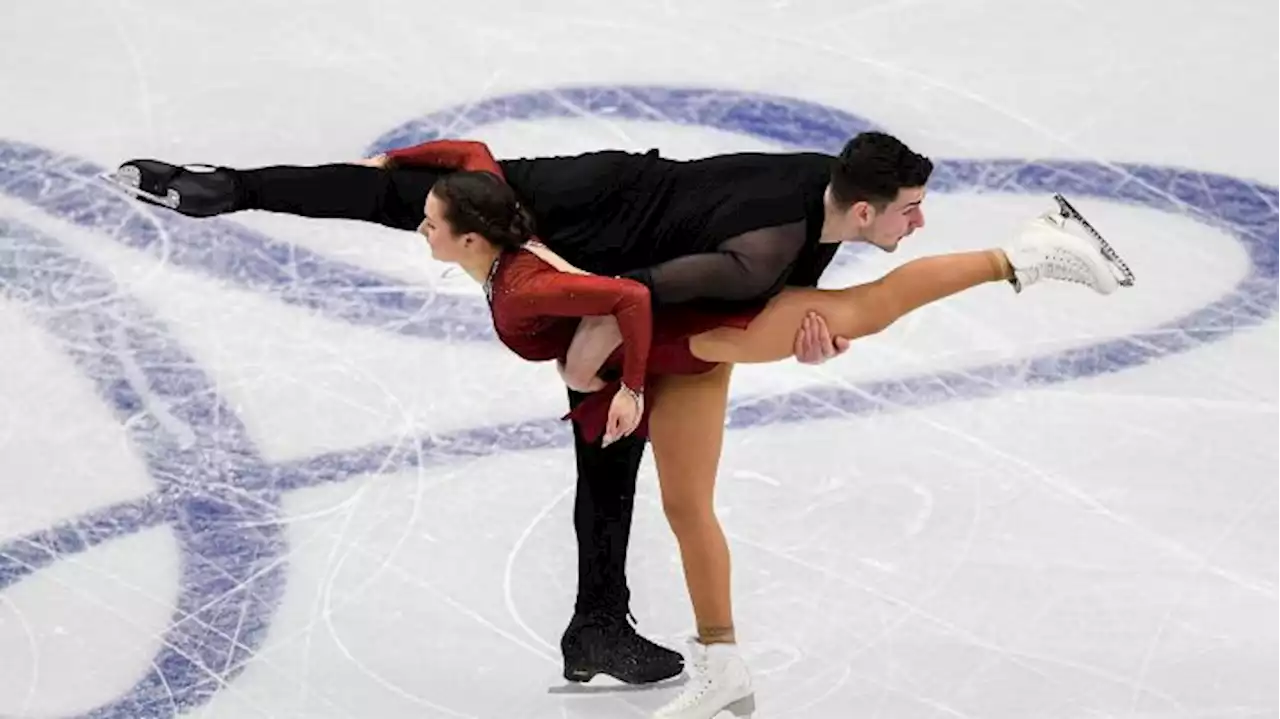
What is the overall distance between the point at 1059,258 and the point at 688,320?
28.6 inches

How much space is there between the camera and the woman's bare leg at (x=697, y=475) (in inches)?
180

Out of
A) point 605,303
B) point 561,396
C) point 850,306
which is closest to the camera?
point 605,303

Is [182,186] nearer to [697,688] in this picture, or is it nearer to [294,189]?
[294,189]

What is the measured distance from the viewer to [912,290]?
173 inches

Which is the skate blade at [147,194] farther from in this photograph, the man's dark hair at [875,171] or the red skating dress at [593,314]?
the man's dark hair at [875,171]

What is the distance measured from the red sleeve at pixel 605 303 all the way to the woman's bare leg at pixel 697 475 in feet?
1.07

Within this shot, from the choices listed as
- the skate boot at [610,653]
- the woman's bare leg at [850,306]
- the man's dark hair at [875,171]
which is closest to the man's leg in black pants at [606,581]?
the skate boot at [610,653]

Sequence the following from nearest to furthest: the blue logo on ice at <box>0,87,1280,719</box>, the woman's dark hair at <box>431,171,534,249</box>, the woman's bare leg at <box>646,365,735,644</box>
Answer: the woman's dark hair at <box>431,171,534,249</box> < the woman's bare leg at <box>646,365,735,644</box> < the blue logo on ice at <box>0,87,1280,719</box>

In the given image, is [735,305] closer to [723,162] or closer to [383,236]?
[723,162]

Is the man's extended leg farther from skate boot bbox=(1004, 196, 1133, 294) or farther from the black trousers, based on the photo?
skate boot bbox=(1004, 196, 1133, 294)

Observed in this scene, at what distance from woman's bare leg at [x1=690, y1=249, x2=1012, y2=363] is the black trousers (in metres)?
0.43

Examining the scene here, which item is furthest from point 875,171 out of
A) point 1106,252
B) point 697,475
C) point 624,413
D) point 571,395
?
point 571,395

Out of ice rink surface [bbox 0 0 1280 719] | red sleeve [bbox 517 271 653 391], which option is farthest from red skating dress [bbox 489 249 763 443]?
ice rink surface [bbox 0 0 1280 719]

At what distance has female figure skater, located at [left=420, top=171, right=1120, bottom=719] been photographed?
167 inches
